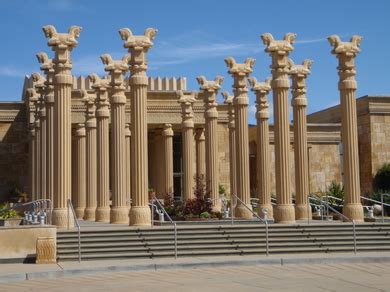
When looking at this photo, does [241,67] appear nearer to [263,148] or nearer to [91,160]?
[263,148]

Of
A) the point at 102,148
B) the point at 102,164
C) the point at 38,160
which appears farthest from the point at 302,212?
the point at 38,160

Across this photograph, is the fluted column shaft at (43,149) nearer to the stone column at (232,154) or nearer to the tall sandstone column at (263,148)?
the stone column at (232,154)

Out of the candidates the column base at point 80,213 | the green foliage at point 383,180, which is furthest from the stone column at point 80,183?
the green foliage at point 383,180

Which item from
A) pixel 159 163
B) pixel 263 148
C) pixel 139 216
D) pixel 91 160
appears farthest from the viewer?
pixel 159 163

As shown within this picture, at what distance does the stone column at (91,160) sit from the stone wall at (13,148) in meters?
10.3

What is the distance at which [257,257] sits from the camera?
67.3 feet

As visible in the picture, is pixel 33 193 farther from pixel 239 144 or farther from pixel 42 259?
pixel 42 259

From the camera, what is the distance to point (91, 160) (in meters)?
34.2

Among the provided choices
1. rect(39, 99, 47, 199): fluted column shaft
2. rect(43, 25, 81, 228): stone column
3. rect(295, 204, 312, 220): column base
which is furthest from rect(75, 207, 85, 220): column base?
rect(295, 204, 312, 220): column base

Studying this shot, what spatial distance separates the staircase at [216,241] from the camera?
68.3 feet

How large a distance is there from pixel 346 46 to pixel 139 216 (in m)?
10.2

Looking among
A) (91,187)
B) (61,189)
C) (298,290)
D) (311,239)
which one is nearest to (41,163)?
(91,187)

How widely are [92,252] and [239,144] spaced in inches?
472

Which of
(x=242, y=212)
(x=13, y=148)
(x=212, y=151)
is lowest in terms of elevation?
(x=242, y=212)
